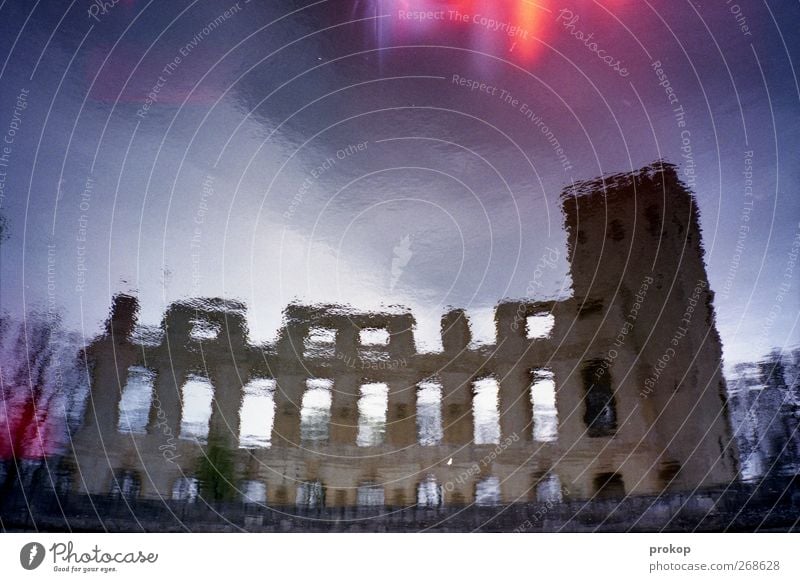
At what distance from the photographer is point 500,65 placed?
28.2 ft

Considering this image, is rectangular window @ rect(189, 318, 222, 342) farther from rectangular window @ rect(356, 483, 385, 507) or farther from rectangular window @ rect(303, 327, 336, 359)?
rectangular window @ rect(356, 483, 385, 507)

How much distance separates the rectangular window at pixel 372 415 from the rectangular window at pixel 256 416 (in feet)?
4.42

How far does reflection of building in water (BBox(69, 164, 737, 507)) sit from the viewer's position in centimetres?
820

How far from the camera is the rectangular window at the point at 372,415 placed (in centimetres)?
901

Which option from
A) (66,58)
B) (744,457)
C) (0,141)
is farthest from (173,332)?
(744,457)

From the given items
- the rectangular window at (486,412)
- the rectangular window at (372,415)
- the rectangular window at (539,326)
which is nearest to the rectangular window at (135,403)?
the rectangular window at (372,415)

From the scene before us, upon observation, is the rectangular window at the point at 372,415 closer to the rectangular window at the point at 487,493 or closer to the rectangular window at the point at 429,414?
the rectangular window at the point at 429,414

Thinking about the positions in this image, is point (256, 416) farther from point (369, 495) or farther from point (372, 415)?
point (369, 495)

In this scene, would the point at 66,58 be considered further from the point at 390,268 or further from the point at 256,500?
the point at 256,500

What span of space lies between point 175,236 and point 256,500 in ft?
13.0
